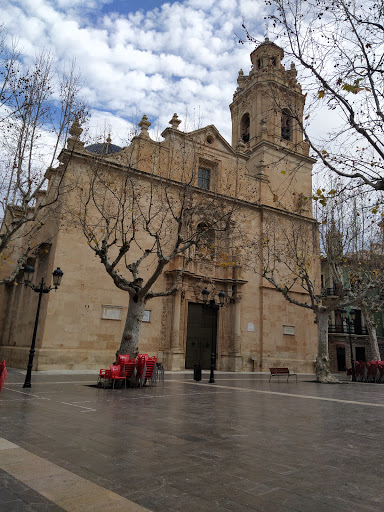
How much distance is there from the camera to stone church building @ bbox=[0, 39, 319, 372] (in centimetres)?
1753

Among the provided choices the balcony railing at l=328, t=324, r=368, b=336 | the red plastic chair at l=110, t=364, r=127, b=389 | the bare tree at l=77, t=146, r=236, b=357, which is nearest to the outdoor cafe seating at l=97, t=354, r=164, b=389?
→ the red plastic chair at l=110, t=364, r=127, b=389

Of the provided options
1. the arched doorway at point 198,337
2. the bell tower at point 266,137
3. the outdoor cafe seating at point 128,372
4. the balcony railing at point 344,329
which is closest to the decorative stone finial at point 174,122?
the bell tower at point 266,137

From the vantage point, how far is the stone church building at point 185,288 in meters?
17.5

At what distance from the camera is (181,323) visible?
20.9 meters

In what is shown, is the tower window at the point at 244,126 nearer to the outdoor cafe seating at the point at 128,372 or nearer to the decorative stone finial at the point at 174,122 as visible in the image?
the decorative stone finial at the point at 174,122

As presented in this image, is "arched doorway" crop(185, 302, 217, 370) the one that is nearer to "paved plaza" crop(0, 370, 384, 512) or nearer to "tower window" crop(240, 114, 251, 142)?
"paved plaza" crop(0, 370, 384, 512)

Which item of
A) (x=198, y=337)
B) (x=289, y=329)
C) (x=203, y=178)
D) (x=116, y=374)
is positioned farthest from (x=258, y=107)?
(x=116, y=374)

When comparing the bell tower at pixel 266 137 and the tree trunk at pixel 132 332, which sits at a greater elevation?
the bell tower at pixel 266 137

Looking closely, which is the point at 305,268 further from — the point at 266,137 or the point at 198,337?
the point at 266,137

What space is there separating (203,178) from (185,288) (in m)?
7.74

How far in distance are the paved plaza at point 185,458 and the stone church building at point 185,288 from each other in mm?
8134

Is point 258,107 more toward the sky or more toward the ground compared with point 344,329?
more toward the sky

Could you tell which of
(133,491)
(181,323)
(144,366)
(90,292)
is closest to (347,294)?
(181,323)

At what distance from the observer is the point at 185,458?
4293 millimetres
